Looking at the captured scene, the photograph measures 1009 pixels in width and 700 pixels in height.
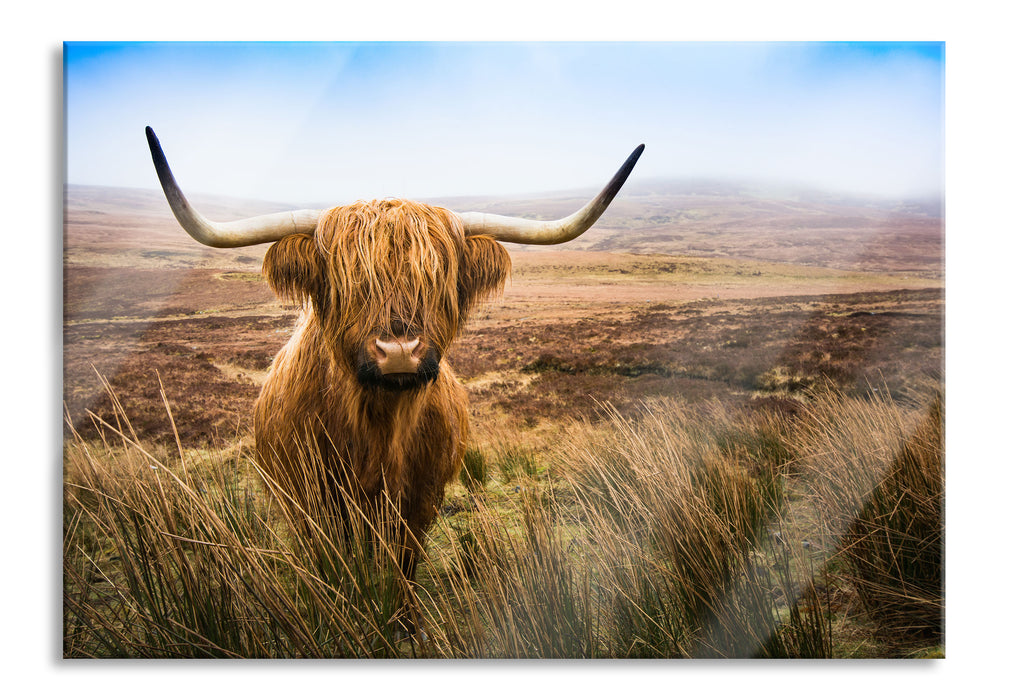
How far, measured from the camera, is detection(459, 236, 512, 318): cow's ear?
2.45 metres

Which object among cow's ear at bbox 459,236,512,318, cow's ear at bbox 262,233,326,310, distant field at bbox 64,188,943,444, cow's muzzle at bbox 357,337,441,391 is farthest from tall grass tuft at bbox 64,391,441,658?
cow's ear at bbox 459,236,512,318

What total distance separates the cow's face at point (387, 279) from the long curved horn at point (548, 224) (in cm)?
5

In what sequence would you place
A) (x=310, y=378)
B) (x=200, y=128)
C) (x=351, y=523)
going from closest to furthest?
(x=351, y=523)
(x=310, y=378)
(x=200, y=128)

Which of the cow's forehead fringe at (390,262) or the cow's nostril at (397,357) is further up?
the cow's forehead fringe at (390,262)

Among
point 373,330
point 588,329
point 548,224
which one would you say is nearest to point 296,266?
point 373,330

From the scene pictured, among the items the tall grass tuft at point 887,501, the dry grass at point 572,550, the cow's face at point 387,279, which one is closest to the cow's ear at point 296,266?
the cow's face at point 387,279

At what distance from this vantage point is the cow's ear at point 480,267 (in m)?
2.45

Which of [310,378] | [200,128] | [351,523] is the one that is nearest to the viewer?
[351,523]

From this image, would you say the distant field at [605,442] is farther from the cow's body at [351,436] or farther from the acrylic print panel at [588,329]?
the cow's body at [351,436]

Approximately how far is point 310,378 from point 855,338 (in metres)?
2.06

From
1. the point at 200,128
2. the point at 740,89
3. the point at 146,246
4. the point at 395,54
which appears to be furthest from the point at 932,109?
the point at 146,246

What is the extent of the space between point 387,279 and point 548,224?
1.83ft

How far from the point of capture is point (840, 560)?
265 cm
